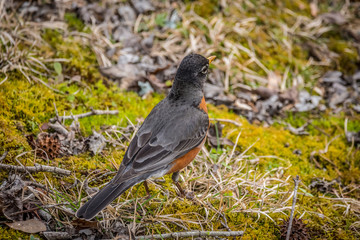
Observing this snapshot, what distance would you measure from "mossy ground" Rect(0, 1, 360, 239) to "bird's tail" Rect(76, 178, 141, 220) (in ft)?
1.44

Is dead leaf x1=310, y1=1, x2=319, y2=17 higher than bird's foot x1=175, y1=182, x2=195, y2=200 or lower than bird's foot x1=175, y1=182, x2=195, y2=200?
higher

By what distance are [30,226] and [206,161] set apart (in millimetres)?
2729

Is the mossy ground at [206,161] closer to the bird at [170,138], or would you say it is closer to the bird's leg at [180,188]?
the bird's leg at [180,188]

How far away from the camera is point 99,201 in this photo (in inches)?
142

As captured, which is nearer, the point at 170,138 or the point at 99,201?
the point at 99,201

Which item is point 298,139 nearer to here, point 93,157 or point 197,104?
point 197,104

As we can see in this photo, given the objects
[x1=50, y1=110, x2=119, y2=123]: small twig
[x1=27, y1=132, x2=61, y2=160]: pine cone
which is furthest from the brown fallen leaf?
[x1=50, y1=110, x2=119, y2=123]: small twig

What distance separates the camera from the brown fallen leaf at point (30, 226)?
3559 mm

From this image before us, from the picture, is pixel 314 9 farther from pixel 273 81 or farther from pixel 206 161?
pixel 206 161

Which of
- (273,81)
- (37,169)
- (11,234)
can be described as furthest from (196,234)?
(273,81)

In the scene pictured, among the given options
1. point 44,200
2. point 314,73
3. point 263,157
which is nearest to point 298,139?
point 263,157

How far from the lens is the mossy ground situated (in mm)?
4387

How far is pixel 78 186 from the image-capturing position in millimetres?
4422

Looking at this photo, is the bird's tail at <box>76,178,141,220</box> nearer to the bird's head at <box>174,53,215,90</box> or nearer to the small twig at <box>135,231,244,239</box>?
the small twig at <box>135,231,244,239</box>
